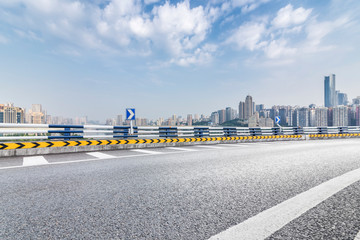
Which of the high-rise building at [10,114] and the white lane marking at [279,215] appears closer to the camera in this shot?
the white lane marking at [279,215]

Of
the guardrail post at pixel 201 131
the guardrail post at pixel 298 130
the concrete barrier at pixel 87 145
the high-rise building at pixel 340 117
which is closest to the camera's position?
the concrete barrier at pixel 87 145

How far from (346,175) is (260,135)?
1595 centimetres

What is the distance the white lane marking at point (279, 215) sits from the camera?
1.97 metres

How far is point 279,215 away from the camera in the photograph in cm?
242

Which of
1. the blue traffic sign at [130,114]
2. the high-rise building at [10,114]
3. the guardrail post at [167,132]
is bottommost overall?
the guardrail post at [167,132]

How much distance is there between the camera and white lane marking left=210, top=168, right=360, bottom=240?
1975 millimetres

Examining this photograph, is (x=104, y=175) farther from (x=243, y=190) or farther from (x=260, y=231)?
(x=260, y=231)

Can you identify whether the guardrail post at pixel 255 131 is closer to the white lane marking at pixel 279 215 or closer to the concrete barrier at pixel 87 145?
the concrete barrier at pixel 87 145

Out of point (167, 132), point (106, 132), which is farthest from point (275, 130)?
point (106, 132)

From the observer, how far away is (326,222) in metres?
2.23

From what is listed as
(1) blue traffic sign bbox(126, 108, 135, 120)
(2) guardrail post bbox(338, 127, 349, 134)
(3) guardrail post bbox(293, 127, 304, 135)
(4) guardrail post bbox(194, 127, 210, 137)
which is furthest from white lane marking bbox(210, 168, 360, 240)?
(2) guardrail post bbox(338, 127, 349, 134)

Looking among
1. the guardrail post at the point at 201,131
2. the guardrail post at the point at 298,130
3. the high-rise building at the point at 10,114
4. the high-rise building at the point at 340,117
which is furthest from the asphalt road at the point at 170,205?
the high-rise building at the point at 340,117

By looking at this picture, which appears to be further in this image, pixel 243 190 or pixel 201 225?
pixel 243 190

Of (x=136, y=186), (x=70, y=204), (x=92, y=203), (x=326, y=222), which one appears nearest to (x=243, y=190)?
(x=326, y=222)
